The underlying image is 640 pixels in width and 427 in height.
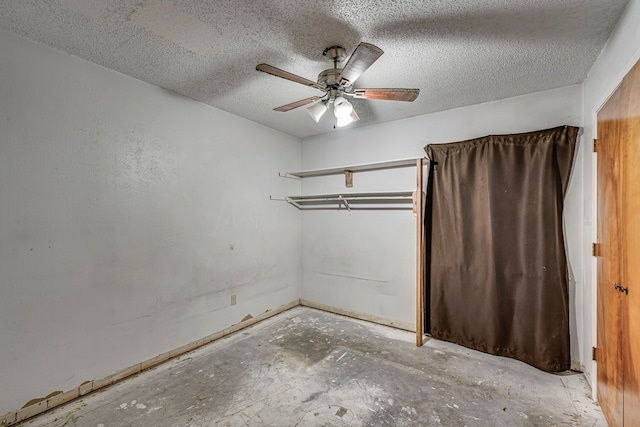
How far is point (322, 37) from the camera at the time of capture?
1.83 metres

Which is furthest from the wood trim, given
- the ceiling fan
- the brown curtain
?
the ceiling fan

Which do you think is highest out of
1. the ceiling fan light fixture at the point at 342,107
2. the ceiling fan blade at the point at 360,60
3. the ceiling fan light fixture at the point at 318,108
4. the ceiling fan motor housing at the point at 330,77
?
the ceiling fan motor housing at the point at 330,77

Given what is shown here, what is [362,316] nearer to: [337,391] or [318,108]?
[337,391]

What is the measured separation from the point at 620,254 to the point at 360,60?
1856mm

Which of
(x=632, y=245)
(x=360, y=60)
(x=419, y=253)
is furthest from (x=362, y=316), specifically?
(x=360, y=60)

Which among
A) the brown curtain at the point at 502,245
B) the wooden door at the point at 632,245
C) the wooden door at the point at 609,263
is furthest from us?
the brown curtain at the point at 502,245

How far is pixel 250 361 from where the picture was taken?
260 cm

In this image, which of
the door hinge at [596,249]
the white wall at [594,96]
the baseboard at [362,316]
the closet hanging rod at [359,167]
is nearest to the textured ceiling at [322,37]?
the white wall at [594,96]

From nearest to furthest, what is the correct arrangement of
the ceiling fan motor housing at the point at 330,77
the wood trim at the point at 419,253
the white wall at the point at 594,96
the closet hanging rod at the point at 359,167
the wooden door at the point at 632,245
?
the wooden door at the point at 632,245 < the white wall at the point at 594,96 < the ceiling fan motor housing at the point at 330,77 < the wood trim at the point at 419,253 < the closet hanging rod at the point at 359,167

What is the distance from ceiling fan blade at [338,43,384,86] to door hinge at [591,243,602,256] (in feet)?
6.46

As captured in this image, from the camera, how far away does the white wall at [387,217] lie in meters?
2.48

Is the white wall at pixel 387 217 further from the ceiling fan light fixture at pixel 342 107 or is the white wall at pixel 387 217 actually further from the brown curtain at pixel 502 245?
the ceiling fan light fixture at pixel 342 107

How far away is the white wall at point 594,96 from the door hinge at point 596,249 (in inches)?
1.7

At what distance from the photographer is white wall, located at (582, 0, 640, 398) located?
149 cm
